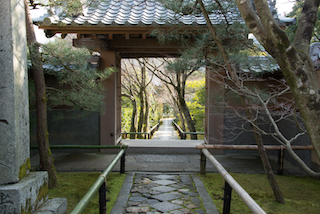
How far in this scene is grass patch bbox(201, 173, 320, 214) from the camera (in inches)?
150

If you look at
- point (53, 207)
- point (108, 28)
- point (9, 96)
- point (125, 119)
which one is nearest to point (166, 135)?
point (125, 119)

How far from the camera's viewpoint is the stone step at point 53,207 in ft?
8.92

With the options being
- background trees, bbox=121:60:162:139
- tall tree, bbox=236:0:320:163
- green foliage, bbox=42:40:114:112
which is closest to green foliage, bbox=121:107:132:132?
background trees, bbox=121:60:162:139

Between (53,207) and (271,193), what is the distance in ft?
11.8

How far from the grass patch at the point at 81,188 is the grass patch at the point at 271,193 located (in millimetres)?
1729

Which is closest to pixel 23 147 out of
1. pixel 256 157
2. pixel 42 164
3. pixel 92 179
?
pixel 42 164

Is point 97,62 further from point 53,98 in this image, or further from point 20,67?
point 20,67

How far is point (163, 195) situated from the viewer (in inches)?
169

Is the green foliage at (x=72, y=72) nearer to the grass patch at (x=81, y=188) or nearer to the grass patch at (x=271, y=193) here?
the grass patch at (x=81, y=188)

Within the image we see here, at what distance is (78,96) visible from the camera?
482 cm


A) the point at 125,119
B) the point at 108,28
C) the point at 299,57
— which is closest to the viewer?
the point at 299,57

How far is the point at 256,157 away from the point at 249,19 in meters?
5.52

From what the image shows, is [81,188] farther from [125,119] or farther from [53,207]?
[125,119]

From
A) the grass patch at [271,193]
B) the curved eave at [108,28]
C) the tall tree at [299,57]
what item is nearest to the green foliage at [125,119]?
the curved eave at [108,28]
